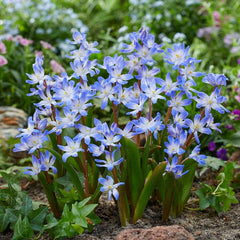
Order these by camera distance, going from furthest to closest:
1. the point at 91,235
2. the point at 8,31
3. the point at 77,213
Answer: the point at 8,31 → the point at 91,235 → the point at 77,213

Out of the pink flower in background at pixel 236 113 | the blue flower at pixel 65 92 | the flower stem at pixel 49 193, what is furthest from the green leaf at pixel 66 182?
the pink flower in background at pixel 236 113

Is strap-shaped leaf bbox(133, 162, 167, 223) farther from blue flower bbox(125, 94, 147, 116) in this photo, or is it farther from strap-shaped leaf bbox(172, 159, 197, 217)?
blue flower bbox(125, 94, 147, 116)

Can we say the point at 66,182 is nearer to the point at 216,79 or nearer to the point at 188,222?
the point at 188,222

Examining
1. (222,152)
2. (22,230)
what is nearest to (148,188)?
(22,230)

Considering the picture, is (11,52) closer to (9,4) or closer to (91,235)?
(9,4)

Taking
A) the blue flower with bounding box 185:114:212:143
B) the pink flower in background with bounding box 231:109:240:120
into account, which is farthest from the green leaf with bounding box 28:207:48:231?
the pink flower in background with bounding box 231:109:240:120

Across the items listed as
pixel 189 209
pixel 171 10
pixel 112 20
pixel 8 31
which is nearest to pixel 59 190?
pixel 189 209

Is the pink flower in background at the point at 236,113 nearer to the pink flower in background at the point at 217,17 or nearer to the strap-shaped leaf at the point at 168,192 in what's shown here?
the strap-shaped leaf at the point at 168,192
